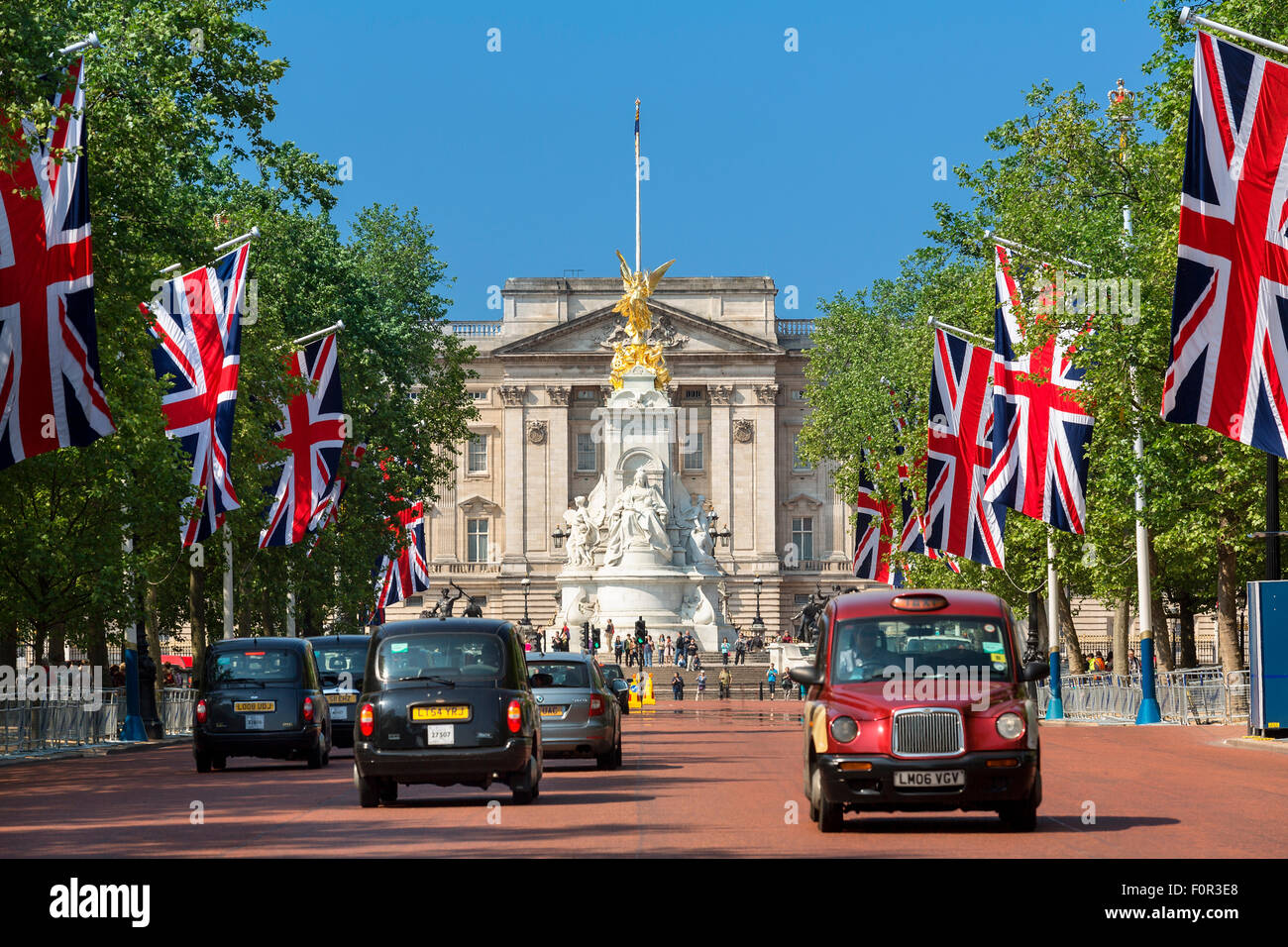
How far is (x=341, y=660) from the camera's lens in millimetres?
36594

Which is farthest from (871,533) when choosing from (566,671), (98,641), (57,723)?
(566,671)

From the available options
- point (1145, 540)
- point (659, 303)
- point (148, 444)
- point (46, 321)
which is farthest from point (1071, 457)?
point (659, 303)

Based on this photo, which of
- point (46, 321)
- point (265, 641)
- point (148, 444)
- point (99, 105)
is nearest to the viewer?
point (46, 321)

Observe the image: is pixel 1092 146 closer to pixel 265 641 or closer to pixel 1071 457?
pixel 1071 457

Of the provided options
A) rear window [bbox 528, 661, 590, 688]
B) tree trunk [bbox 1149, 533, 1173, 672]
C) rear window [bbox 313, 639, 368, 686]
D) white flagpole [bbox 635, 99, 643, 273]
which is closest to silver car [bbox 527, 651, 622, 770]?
rear window [bbox 528, 661, 590, 688]

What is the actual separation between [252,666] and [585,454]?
98.9 metres

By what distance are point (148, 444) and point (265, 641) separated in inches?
292

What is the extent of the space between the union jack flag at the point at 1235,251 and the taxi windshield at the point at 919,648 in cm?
835

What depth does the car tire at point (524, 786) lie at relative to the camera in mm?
21531

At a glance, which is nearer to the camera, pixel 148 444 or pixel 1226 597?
pixel 148 444

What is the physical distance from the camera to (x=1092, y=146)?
166ft

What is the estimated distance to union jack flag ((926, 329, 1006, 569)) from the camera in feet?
142
